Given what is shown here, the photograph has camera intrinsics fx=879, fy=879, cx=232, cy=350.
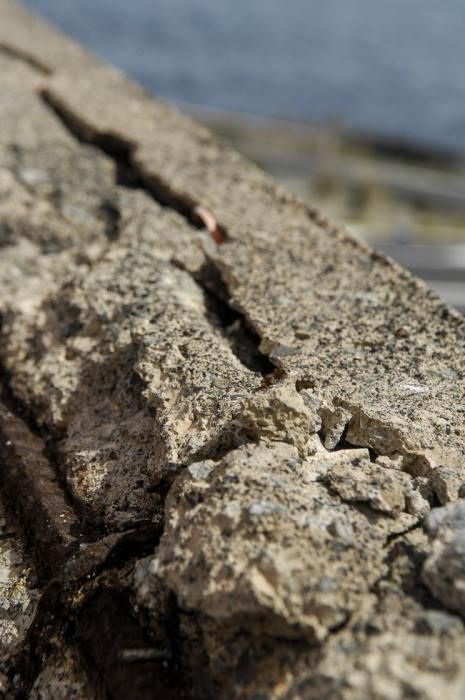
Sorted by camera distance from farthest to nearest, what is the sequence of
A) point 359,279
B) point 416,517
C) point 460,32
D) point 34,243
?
point 460,32 → point 34,243 → point 359,279 → point 416,517

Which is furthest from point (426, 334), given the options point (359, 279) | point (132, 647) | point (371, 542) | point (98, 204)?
point (98, 204)

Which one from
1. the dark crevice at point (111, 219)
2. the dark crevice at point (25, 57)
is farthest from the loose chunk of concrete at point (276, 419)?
the dark crevice at point (25, 57)

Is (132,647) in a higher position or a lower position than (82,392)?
lower

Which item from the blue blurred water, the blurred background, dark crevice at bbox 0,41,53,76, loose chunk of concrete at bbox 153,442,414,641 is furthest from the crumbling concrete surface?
the blue blurred water

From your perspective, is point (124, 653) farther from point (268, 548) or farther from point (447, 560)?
point (447, 560)

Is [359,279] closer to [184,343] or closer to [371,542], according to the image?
[184,343]

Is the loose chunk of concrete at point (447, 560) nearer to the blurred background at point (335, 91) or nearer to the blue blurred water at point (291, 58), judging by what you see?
the blurred background at point (335, 91)

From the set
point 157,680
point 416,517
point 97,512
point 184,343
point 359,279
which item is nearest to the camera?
point 157,680
